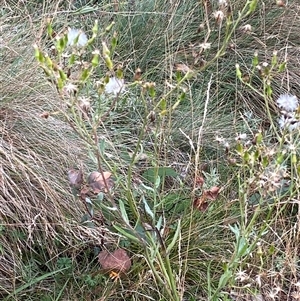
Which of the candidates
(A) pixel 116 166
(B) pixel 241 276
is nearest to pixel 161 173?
(A) pixel 116 166

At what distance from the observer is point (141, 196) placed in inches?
63.1

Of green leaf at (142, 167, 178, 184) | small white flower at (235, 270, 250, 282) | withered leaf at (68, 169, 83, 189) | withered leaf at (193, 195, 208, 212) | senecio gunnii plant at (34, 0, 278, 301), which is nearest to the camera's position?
senecio gunnii plant at (34, 0, 278, 301)

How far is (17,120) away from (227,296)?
31.8 inches

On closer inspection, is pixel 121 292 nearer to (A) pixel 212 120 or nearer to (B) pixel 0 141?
(B) pixel 0 141

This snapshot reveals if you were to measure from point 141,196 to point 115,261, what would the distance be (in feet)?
0.60

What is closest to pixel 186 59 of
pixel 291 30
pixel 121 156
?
pixel 291 30

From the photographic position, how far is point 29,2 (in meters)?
2.39

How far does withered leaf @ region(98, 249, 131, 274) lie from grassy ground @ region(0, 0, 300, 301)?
0.06 feet

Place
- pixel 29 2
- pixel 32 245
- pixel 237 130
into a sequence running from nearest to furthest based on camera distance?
pixel 32 245 < pixel 237 130 < pixel 29 2

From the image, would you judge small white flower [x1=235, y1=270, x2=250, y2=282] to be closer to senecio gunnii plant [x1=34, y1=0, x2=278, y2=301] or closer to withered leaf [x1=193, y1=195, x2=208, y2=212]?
senecio gunnii plant [x1=34, y1=0, x2=278, y2=301]

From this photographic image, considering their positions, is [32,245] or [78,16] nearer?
[32,245]

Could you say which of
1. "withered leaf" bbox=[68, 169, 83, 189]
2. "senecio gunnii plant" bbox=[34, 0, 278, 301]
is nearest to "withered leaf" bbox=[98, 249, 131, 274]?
"senecio gunnii plant" bbox=[34, 0, 278, 301]

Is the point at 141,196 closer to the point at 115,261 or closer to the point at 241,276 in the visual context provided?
the point at 115,261

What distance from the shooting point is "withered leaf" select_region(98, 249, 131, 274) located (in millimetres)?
1604
